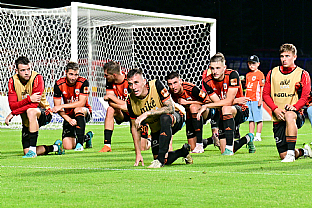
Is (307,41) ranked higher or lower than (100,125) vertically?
higher

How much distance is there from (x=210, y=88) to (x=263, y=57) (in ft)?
67.6

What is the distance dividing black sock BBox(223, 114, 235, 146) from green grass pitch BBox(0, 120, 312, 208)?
1.39 ft

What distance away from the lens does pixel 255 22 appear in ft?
95.3

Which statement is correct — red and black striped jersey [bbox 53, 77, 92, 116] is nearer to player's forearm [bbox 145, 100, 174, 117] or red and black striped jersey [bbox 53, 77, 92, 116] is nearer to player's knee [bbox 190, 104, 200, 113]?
player's knee [bbox 190, 104, 200, 113]

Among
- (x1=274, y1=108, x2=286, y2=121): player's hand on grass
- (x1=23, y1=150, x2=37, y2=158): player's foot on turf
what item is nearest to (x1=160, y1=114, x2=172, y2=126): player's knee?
(x1=274, y1=108, x2=286, y2=121): player's hand on grass

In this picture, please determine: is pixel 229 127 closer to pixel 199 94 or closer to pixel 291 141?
pixel 199 94

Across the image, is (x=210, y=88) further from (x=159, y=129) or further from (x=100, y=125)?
(x=100, y=125)

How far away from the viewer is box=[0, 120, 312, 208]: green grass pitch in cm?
438

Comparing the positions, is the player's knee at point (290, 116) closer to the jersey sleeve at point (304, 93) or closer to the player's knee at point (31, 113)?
the jersey sleeve at point (304, 93)

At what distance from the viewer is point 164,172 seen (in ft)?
20.3

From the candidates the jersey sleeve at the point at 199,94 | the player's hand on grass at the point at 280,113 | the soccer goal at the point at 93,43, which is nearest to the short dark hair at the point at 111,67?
the jersey sleeve at the point at 199,94

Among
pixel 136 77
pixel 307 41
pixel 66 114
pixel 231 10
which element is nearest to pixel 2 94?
pixel 66 114

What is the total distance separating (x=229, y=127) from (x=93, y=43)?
11083 millimetres

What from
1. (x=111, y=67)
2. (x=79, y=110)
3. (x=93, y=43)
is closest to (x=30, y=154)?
(x=79, y=110)
